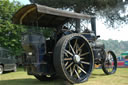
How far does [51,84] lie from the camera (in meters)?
6.03

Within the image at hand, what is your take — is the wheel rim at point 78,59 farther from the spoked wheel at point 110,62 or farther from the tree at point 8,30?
the tree at point 8,30

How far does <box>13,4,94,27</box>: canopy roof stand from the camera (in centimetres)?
551

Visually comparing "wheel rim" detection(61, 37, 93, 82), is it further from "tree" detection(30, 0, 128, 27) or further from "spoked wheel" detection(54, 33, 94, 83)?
"tree" detection(30, 0, 128, 27)

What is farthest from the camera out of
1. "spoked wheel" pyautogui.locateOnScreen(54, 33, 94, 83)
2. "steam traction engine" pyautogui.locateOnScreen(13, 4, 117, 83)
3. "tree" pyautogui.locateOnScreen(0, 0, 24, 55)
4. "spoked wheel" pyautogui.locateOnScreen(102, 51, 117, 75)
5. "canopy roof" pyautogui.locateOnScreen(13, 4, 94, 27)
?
"tree" pyautogui.locateOnScreen(0, 0, 24, 55)

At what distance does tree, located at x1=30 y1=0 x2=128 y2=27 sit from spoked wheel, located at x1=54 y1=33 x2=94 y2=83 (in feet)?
37.7

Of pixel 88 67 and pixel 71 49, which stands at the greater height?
pixel 71 49

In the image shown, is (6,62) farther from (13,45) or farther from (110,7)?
(110,7)

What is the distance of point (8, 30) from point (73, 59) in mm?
10567

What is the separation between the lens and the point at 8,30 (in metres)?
14.6

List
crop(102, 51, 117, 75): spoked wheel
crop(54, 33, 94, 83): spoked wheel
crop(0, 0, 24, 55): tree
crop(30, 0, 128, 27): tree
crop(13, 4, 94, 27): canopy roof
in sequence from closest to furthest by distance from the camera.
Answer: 1. crop(54, 33, 94, 83): spoked wheel
2. crop(13, 4, 94, 27): canopy roof
3. crop(102, 51, 117, 75): spoked wheel
4. crop(0, 0, 24, 55): tree
5. crop(30, 0, 128, 27): tree

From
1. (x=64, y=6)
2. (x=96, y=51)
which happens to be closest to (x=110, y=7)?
(x=64, y=6)

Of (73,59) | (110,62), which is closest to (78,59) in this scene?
(73,59)

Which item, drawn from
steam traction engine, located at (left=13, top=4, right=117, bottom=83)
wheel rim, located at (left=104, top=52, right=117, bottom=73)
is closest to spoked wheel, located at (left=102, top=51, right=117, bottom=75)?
wheel rim, located at (left=104, top=52, right=117, bottom=73)

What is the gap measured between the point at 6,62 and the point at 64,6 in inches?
354
